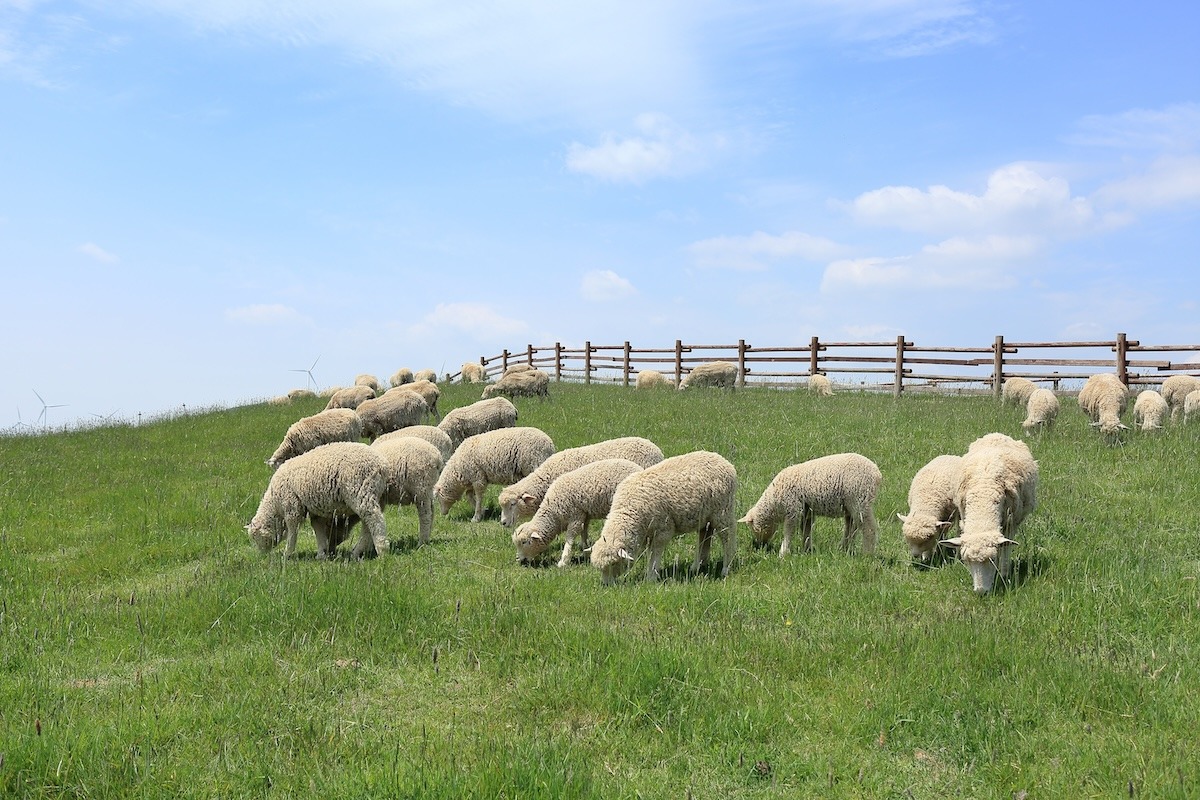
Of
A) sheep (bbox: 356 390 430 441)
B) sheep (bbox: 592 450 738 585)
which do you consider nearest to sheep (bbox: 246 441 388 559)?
sheep (bbox: 592 450 738 585)

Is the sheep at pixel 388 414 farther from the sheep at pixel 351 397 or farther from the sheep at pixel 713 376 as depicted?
the sheep at pixel 713 376

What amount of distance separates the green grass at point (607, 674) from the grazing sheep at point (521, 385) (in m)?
13.7

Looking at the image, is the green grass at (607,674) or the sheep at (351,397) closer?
the green grass at (607,674)

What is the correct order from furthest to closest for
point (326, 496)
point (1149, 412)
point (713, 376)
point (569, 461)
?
point (713, 376)
point (1149, 412)
point (569, 461)
point (326, 496)

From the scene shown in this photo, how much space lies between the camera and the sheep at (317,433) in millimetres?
13492

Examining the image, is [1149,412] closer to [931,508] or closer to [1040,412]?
A: [1040,412]

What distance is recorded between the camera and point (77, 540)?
33.4ft

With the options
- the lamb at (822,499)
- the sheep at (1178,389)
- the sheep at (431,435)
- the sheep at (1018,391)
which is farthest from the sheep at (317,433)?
the sheep at (1178,389)

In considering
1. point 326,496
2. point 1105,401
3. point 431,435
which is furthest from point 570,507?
point 1105,401

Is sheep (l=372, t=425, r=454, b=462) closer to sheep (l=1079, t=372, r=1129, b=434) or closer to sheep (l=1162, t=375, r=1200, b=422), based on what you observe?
sheep (l=1079, t=372, r=1129, b=434)

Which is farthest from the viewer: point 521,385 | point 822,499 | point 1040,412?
point 521,385

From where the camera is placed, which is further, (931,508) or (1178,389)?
(1178,389)

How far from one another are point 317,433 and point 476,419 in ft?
8.36

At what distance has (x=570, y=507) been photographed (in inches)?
320
